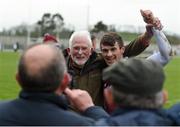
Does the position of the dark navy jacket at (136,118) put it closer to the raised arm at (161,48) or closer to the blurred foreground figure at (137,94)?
the blurred foreground figure at (137,94)

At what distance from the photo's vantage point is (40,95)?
2682 millimetres

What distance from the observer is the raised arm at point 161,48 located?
4.86 meters

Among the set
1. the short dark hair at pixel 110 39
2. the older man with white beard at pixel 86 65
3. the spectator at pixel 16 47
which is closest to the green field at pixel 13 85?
the short dark hair at pixel 110 39

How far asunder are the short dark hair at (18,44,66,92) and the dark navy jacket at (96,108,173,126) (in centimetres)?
29

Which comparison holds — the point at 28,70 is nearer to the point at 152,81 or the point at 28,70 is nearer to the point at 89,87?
the point at 152,81

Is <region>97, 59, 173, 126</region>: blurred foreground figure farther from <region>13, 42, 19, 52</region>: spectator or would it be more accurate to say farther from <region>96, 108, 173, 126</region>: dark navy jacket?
<region>13, 42, 19, 52</region>: spectator

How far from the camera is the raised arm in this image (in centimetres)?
486

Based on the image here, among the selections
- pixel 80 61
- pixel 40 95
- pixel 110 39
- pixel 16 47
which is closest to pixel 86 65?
pixel 80 61

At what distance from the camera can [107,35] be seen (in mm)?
5078

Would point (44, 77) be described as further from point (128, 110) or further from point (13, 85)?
point (13, 85)

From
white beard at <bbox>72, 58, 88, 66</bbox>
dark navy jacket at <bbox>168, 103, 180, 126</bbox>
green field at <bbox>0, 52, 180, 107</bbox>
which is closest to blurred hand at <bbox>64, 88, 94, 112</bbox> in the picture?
dark navy jacket at <bbox>168, 103, 180, 126</bbox>

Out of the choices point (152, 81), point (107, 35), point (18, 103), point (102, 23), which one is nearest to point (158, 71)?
point (152, 81)

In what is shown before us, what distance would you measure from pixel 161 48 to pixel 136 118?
2.49 meters

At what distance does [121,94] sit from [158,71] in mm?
195
